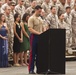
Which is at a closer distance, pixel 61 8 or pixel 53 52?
pixel 53 52

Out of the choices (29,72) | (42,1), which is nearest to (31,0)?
(42,1)

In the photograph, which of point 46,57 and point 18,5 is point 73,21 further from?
point 46,57

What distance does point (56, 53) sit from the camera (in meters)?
11.8

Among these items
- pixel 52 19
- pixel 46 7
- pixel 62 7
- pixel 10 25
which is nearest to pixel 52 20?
pixel 52 19

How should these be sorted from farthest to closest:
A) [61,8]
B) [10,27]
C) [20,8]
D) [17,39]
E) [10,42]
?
[61,8]
[20,8]
[10,42]
[10,27]
[17,39]

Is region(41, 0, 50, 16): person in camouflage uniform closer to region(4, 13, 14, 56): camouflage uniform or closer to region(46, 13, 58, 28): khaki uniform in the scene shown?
A: region(46, 13, 58, 28): khaki uniform

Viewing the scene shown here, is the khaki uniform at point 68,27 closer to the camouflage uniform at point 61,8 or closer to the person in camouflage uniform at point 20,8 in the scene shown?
the camouflage uniform at point 61,8

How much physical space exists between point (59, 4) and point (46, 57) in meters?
5.63

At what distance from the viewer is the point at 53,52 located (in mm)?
11750

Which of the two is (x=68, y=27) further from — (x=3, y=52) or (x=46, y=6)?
(x=3, y=52)

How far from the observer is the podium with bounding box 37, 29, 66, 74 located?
38.4 ft

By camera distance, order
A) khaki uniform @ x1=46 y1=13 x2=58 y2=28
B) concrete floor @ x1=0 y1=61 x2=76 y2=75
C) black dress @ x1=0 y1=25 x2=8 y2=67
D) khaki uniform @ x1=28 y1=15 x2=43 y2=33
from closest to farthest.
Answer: khaki uniform @ x1=28 y1=15 x2=43 y2=33 → concrete floor @ x1=0 y1=61 x2=76 y2=75 → black dress @ x1=0 y1=25 x2=8 y2=67 → khaki uniform @ x1=46 y1=13 x2=58 y2=28

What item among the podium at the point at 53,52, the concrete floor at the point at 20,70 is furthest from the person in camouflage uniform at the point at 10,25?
the podium at the point at 53,52

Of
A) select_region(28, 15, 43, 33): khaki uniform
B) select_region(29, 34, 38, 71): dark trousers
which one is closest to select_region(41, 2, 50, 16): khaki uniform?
select_region(28, 15, 43, 33): khaki uniform
